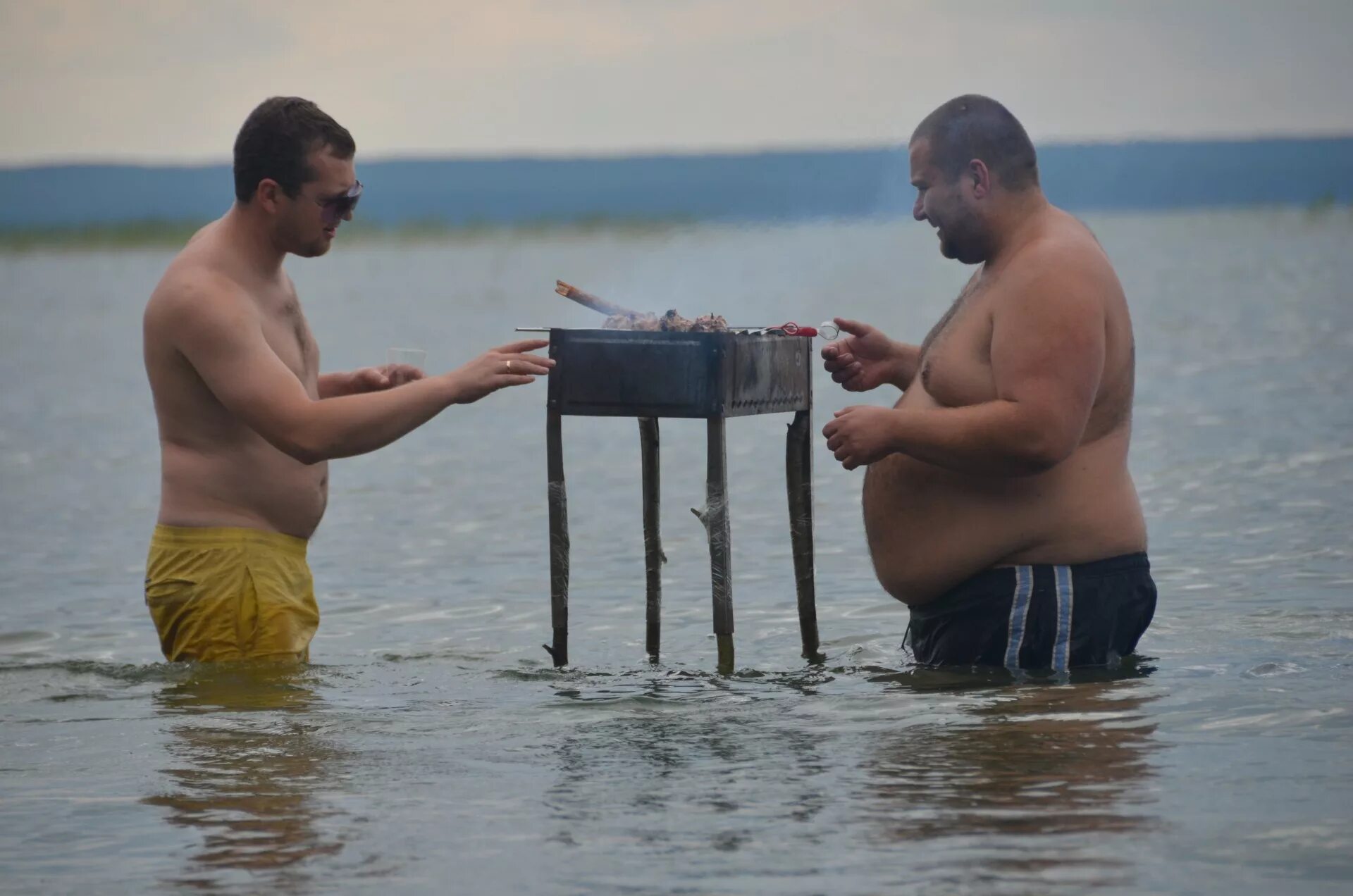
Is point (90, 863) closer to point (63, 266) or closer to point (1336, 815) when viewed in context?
point (1336, 815)

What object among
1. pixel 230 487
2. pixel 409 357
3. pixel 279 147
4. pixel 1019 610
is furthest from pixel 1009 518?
pixel 279 147

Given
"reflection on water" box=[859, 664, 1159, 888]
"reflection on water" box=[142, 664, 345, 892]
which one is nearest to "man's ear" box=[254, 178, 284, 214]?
"reflection on water" box=[142, 664, 345, 892]

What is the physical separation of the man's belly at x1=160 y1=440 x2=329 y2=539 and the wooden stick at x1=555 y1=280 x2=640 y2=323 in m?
1.24

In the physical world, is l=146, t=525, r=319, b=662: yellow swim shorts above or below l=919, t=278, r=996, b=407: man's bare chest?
below

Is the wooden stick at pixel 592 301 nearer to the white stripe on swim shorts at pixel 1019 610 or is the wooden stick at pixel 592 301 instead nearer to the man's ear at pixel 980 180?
the man's ear at pixel 980 180

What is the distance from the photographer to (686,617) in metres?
9.33

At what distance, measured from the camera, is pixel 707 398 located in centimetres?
664

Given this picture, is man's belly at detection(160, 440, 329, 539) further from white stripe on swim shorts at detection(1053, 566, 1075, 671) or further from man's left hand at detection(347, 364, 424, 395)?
white stripe on swim shorts at detection(1053, 566, 1075, 671)

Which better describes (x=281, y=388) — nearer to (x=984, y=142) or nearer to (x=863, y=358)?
(x=863, y=358)

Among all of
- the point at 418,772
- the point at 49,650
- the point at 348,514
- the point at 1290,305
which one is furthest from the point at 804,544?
the point at 1290,305

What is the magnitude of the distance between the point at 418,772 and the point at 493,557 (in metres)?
5.89

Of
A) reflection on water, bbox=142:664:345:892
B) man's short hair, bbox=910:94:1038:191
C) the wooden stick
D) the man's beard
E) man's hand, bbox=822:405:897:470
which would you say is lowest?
reflection on water, bbox=142:664:345:892

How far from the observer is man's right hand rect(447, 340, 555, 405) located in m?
6.36

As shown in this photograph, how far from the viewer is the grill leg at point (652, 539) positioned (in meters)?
7.78
